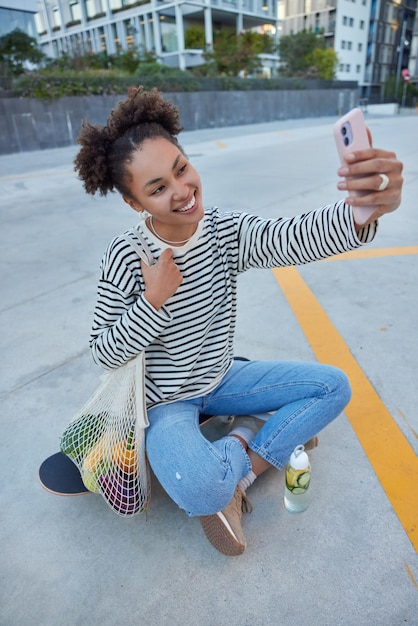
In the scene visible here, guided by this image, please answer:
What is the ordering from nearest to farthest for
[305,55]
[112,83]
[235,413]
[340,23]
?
[235,413], [112,83], [305,55], [340,23]

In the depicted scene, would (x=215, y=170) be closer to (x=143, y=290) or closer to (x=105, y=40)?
(x=143, y=290)

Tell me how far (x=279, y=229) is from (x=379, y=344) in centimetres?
126

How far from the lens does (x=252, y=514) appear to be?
1.52 metres

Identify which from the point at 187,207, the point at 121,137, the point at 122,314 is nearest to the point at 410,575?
the point at 122,314

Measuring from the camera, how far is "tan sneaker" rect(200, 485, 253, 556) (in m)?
1.34

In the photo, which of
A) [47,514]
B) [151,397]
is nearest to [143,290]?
[151,397]

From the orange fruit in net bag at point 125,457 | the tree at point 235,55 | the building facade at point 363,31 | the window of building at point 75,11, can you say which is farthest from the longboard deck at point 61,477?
the building facade at point 363,31

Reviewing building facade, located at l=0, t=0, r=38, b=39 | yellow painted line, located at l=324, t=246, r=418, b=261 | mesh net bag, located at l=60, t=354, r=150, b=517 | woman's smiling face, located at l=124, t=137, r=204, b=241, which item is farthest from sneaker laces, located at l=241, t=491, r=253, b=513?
building facade, located at l=0, t=0, r=38, b=39

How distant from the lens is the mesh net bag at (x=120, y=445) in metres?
1.43

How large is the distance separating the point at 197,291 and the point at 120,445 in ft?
1.90

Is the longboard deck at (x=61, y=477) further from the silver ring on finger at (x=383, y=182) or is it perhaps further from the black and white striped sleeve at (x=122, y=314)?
the silver ring on finger at (x=383, y=182)

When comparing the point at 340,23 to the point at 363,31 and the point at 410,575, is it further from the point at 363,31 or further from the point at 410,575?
the point at 410,575

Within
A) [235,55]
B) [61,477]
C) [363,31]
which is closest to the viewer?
[61,477]

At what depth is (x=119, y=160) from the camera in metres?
1.39
